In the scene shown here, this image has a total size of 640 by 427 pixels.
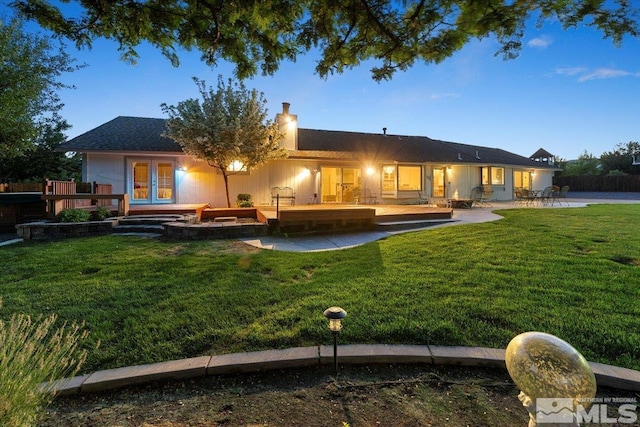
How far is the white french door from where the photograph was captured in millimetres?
11836

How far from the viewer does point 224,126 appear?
9.99 metres

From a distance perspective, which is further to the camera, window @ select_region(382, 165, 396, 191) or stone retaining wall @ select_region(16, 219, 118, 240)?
window @ select_region(382, 165, 396, 191)

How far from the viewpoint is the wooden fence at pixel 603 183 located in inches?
934

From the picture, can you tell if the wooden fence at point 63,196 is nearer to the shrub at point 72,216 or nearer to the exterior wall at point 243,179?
the shrub at point 72,216

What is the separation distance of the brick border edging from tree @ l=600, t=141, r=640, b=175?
4109 cm

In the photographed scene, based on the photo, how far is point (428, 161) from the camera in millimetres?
15539

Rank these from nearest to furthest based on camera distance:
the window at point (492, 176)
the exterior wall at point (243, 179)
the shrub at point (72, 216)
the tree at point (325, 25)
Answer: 1. the tree at point (325, 25)
2. the shrub at point (72, 216)
3. the exterior wall at point (243, 179)
4. the window at point (492, 176)

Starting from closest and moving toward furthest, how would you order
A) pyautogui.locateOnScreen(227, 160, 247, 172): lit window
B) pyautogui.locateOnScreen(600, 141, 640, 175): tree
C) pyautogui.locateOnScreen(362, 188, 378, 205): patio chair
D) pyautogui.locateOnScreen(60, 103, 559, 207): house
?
pyautogui.locateOnScreen(60, 103, 559, 207): house → pyautogui.locateOnScreen(227, 160, 247, 172): lit window → pyautogui.locateOnScreen(362, 188, 378, 205): patio chair → pyautogui.locateOnScreen(600, 141, 640, 175): tree

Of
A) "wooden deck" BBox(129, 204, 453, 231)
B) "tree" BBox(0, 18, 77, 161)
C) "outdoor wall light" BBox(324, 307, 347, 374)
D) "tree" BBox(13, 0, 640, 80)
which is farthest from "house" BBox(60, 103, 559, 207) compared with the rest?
"outdoor wall light" BBox(324, 307, 347, 374)

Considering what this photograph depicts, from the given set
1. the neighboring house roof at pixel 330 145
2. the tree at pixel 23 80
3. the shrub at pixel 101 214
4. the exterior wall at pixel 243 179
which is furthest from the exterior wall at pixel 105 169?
the shrub at pixel 101 214

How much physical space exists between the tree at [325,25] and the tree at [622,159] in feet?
132

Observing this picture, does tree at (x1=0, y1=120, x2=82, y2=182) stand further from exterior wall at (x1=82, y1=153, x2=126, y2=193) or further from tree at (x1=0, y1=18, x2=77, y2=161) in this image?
exterior wall at (x1=82, y1=153, x2=126, y2=193)

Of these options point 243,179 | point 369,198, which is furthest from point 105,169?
point 369,198

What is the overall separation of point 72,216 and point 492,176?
64.2 feet
